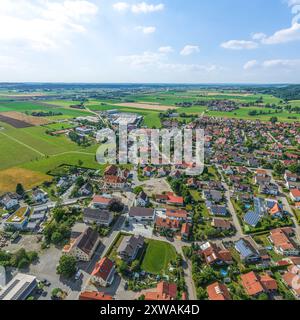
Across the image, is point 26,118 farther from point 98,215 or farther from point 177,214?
point 177,214

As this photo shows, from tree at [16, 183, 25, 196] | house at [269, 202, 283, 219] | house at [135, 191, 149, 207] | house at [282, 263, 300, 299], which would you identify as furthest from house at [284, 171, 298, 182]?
tree at [16, 183, 25, 196]

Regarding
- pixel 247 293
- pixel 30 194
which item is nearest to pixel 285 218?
pixel 247 293

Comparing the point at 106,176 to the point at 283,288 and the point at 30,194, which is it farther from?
the point at 283,288

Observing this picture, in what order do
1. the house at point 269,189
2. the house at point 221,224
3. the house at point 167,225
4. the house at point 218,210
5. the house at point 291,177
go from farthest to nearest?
the house at point 291,177 → the house at point 269,189 → the house at point 218,210 → the house at point 221,224 → the house at point 167,225

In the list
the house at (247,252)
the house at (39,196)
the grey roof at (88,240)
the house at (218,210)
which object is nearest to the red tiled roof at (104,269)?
the grey roof at (88,240)

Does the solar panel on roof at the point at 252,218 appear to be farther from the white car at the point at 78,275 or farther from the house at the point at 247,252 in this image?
the white car at the point at 78,275

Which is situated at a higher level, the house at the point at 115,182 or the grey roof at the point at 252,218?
the house at the point at 115,182
